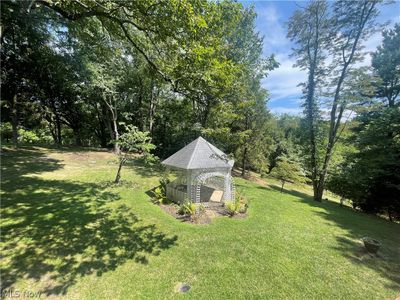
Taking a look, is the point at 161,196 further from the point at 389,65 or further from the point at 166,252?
the point at 389,65

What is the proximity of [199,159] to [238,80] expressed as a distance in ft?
25.2

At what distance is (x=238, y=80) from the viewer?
1523 cm

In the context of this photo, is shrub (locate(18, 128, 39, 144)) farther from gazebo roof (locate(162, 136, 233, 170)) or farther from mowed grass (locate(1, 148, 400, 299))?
gazebo roof (locate(162, 136, 233, 170))

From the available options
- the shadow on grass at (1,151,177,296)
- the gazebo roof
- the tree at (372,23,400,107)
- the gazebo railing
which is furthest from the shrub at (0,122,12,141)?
the tree at (372,23,400,107)

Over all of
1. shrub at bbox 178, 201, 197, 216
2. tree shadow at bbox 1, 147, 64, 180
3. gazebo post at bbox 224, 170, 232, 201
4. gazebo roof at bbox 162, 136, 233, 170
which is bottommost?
tree shadow at bbox 1, 147, 64, 180

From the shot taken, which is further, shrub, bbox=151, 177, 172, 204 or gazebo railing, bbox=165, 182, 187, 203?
shrub, bbox=151, 177, 172, 204

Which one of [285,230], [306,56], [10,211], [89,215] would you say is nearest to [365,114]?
[306,56]

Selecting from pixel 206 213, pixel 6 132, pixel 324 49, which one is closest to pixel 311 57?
pixel 324 49

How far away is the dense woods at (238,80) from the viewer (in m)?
6.52

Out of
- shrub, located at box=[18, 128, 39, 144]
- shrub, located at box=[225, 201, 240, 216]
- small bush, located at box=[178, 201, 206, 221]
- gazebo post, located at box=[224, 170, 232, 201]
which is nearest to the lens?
small bush, located at box=[178, 201, 206, 221]

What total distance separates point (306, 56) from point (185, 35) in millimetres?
15665

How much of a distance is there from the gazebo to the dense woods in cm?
283

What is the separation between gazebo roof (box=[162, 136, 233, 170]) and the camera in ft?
33.7

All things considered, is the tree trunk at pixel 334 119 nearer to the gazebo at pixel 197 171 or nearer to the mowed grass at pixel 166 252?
the mowed grass at pixel 166 252
